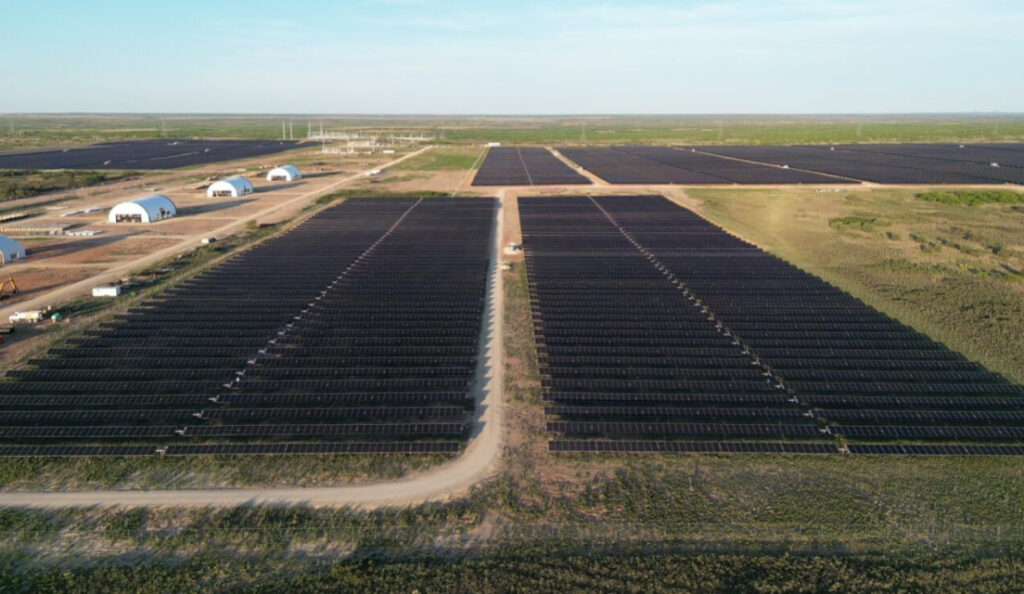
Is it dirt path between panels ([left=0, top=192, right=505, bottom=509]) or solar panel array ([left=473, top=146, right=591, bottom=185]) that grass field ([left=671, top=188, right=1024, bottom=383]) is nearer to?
solar panel array ([left=473, top=146, right=591, bottom=185])

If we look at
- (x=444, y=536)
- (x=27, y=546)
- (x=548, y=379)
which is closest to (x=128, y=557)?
(x=27, y=546)

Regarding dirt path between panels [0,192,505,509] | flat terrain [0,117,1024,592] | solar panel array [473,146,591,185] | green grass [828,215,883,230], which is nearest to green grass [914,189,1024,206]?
green grass [828,215,883,230]

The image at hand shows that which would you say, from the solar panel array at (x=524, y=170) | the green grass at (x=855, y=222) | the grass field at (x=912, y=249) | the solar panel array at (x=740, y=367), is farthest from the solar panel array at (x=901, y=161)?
the solar panel array at (x=740, y=367)

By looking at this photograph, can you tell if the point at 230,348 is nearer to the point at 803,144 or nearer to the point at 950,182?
the point at 950,182

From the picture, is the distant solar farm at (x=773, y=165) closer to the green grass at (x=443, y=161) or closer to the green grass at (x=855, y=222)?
the green grass at (x=443, y=161)

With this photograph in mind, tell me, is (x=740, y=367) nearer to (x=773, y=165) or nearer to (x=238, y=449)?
(x=238, y=449)
